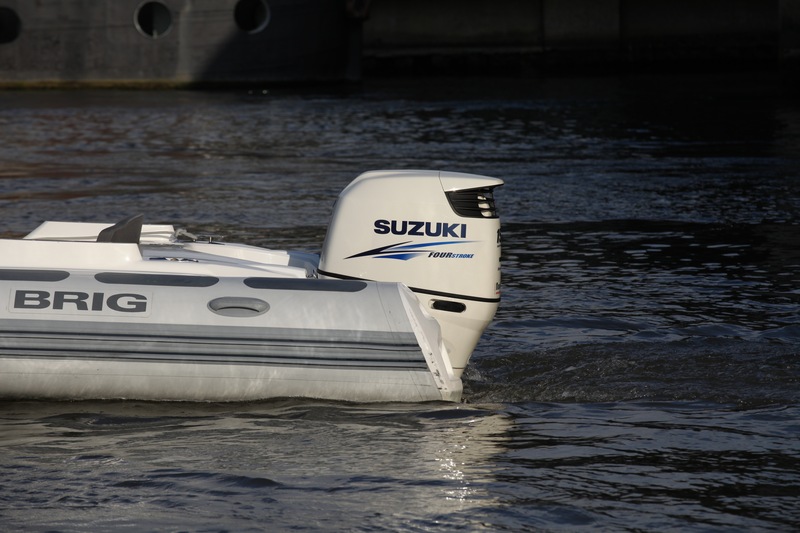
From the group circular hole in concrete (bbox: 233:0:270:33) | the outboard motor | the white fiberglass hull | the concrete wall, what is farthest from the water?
circular hole in concrete (bbox: 233:0:270:33)

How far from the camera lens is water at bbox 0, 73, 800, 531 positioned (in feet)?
15.4

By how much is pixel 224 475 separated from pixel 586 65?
34.3 m

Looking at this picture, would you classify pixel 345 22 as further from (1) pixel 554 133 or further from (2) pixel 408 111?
(1) pixel 554 133

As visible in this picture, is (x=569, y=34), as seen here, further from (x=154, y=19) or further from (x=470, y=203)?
(x=470, y=203)

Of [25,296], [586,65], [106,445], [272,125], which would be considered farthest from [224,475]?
[586,65]

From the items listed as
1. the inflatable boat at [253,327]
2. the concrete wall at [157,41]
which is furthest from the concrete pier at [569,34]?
the inflatable boat at [253,327]

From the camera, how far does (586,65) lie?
1501 inches

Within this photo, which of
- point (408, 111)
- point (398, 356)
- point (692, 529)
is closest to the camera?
point (692, 529)

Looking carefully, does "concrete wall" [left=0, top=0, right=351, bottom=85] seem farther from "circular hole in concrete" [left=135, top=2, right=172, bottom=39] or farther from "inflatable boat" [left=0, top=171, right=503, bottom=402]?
"inflatable boat" [left=0, top=171, right=503, bottom=402]

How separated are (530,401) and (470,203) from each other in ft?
3.09

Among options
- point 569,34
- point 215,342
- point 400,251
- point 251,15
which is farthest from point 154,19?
point 215,342

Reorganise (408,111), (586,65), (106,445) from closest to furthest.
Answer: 1. (106,445)
2. (408,111)
3. (586,65)

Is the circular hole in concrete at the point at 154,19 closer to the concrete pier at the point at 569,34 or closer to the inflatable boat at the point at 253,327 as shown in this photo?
the concrete pier at the point at 569,34

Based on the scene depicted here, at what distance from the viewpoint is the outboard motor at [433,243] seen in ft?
19.8
